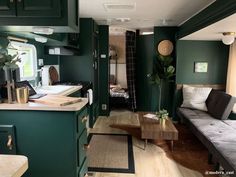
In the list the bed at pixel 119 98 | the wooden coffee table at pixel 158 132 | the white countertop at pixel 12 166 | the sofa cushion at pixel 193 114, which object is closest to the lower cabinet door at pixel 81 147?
the white countertop at pixel 12 166

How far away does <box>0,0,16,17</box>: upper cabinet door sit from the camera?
174 centimetres

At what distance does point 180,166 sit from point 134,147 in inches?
32.3

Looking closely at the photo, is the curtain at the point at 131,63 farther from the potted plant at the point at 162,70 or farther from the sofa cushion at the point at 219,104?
the sofa cushion at the point at 219,104

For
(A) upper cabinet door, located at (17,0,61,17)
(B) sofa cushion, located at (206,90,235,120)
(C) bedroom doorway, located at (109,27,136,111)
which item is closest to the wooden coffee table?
(B) sofa cushion, located at (206,90,235,120)

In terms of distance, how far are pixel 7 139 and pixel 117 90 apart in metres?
4.37

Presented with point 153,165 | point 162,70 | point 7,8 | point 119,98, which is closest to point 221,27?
point 162,70

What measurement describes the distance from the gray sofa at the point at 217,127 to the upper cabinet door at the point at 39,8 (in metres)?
2.17

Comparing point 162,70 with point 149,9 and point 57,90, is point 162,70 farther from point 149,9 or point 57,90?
point 57,90

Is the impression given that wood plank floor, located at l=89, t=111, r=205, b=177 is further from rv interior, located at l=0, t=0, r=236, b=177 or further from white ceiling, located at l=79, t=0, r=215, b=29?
white ceiling, located at l=79, t=0, r=215, b=29

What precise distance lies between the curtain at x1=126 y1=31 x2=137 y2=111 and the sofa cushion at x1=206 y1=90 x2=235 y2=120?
2002 millimetres

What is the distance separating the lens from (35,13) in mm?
1750

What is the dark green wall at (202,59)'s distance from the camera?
14.8 feet

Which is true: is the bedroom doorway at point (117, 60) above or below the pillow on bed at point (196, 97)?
above

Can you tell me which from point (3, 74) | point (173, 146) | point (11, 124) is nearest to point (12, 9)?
point (3, 74)
